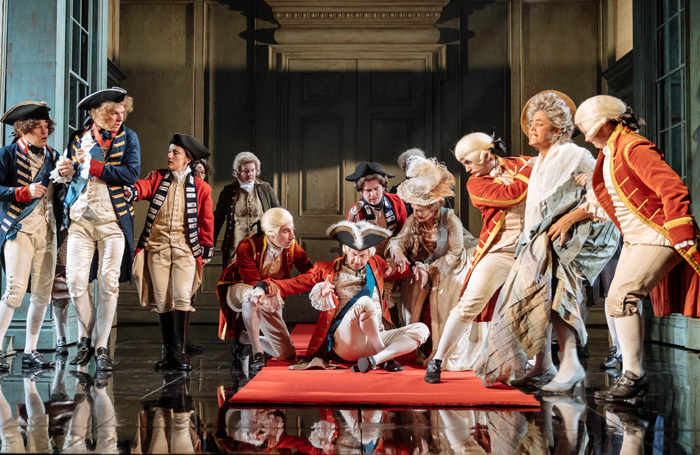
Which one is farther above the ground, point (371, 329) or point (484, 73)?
point (484, 73)

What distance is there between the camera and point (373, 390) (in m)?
3.32

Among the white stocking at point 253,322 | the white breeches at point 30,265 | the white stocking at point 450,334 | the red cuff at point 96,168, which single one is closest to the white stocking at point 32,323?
the white breeches at point 30,265

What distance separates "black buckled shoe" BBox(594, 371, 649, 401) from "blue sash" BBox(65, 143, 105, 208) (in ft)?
9.80

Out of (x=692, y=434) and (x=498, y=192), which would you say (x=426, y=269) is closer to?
(x=498, y=192)

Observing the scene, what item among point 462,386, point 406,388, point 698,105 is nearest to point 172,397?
point 406,388

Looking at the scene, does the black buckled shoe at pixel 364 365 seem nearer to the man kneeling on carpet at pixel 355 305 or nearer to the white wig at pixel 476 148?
the man kneeling on carpet at pixel 355 305

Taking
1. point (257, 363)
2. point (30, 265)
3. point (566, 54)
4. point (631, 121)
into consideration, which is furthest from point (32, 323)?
point (566, 54)

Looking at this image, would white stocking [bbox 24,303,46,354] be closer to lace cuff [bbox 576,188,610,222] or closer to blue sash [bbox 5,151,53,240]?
blue sash [bbox 5,151,53,240]

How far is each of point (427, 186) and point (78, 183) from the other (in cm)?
206

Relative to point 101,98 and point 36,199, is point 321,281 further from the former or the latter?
point 36,199

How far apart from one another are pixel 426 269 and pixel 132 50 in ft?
17.7

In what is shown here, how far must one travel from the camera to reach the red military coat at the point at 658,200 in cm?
289

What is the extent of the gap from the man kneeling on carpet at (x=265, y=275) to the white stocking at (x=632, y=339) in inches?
80.0

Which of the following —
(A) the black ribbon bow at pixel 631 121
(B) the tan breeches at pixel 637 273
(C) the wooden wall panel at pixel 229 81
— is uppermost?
(C) the wooden wall panel at pixel 229 81
